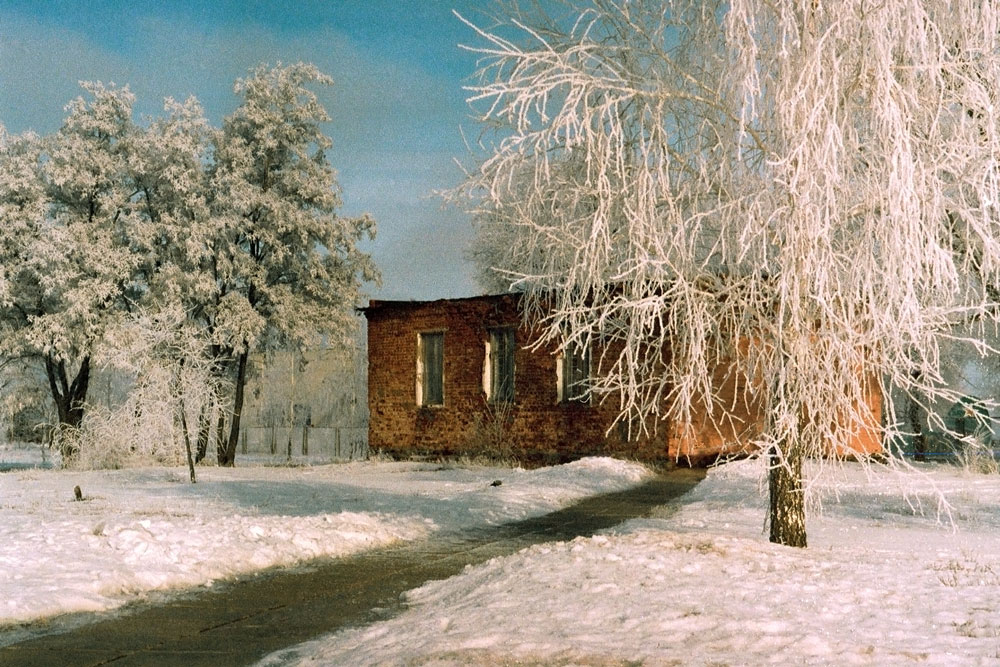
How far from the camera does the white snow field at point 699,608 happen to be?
228 inches

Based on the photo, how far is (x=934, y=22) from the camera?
851cm

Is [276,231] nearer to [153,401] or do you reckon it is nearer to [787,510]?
[153,401]

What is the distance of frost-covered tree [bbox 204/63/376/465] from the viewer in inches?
1225

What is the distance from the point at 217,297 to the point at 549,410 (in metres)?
12.7

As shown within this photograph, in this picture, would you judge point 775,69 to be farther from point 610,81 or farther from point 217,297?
point 217,297

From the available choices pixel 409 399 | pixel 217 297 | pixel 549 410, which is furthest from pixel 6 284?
pixel 549 410

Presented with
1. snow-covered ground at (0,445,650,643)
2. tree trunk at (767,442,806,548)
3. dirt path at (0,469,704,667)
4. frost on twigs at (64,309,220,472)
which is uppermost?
frost on twigs at (64,309,220,472)

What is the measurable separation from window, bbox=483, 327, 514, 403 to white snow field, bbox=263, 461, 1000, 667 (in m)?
16.5

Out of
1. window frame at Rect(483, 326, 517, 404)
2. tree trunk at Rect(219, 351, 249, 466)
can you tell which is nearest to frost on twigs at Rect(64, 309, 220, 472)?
tree trunk at Rect(219, 351, 249, 466)

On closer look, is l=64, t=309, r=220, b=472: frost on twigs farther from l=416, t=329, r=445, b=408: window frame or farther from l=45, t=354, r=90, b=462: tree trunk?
l=416, t=329, r=445, b=408: window frame

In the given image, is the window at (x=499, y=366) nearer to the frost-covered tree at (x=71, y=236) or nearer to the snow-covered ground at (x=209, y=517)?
the snow-covered ground at (x=209, y=517)

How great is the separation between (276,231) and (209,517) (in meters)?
19.6

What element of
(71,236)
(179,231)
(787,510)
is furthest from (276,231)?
(787,510)

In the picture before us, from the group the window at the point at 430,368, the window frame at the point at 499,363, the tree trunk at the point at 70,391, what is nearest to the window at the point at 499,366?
the window frame at the point at 499,363
